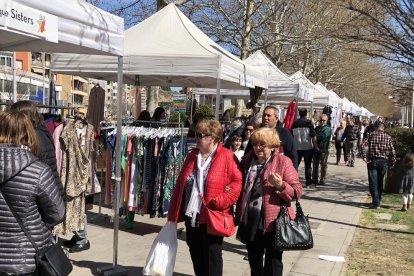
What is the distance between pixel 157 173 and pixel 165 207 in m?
0.47

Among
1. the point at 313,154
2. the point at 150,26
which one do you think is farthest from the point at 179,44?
the point at 313,154

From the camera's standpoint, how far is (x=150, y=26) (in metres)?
7.60

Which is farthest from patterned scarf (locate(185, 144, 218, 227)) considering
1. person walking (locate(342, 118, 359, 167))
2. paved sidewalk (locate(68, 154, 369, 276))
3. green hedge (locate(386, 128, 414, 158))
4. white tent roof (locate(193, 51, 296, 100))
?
person walking (locate(342, 118, 359, 167))

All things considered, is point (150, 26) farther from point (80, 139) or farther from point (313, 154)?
point (313, 154)

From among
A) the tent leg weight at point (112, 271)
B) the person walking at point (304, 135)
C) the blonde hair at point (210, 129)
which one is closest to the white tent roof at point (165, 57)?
the blonde hair at point (210, 129)

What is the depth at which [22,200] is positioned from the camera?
8.73 ft

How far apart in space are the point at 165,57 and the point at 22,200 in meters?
4.35

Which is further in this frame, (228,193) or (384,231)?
(384,231)

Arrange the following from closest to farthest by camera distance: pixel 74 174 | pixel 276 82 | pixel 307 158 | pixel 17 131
→ pixel 17 131, pixel 74 174, pixel 307 158, pixel 276 82

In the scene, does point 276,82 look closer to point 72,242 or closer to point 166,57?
point 166,57

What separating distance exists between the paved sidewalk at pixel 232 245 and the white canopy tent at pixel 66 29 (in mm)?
597

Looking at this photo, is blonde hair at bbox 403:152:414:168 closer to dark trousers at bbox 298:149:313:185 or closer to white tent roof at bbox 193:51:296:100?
dark trousers at bbox 298:149:313:185

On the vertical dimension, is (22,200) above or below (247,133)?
below

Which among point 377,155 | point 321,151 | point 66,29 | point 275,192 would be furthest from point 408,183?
point 66,29
